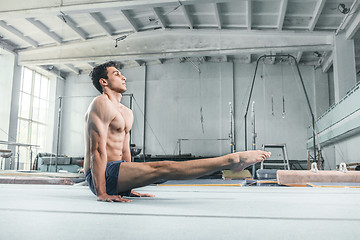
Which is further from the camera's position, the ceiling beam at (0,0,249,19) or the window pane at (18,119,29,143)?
the window pane at (18,119,29,143)

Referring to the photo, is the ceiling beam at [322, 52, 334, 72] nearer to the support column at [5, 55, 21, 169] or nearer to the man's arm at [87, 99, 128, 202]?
the man's arm at [87, 99, 128, 202]

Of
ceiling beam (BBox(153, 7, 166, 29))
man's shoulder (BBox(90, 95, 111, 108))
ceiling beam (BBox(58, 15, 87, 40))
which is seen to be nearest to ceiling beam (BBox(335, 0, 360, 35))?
ceiling beam (BBox(153, 7, 166, 29))

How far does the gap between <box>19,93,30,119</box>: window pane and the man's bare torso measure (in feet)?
42.4

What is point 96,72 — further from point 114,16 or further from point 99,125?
point 114,16

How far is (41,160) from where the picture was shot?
11391 mm

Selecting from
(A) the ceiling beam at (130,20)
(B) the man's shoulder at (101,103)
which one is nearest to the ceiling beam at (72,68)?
(A) the ceiling beam at (130,20)

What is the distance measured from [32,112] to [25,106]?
52cm

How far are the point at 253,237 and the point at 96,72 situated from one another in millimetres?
1644

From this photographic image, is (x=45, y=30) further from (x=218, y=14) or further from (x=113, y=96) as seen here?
(x=113, y=96)

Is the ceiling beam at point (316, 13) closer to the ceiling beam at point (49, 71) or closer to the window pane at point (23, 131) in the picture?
the ceiling beam at point (49, 71)

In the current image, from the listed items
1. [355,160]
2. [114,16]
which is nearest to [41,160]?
[114,16]

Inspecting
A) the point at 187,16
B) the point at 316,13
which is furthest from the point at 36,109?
the point at 316,13

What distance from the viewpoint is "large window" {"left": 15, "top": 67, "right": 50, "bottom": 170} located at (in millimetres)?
13681

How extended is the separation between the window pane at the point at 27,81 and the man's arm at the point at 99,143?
1326cm
